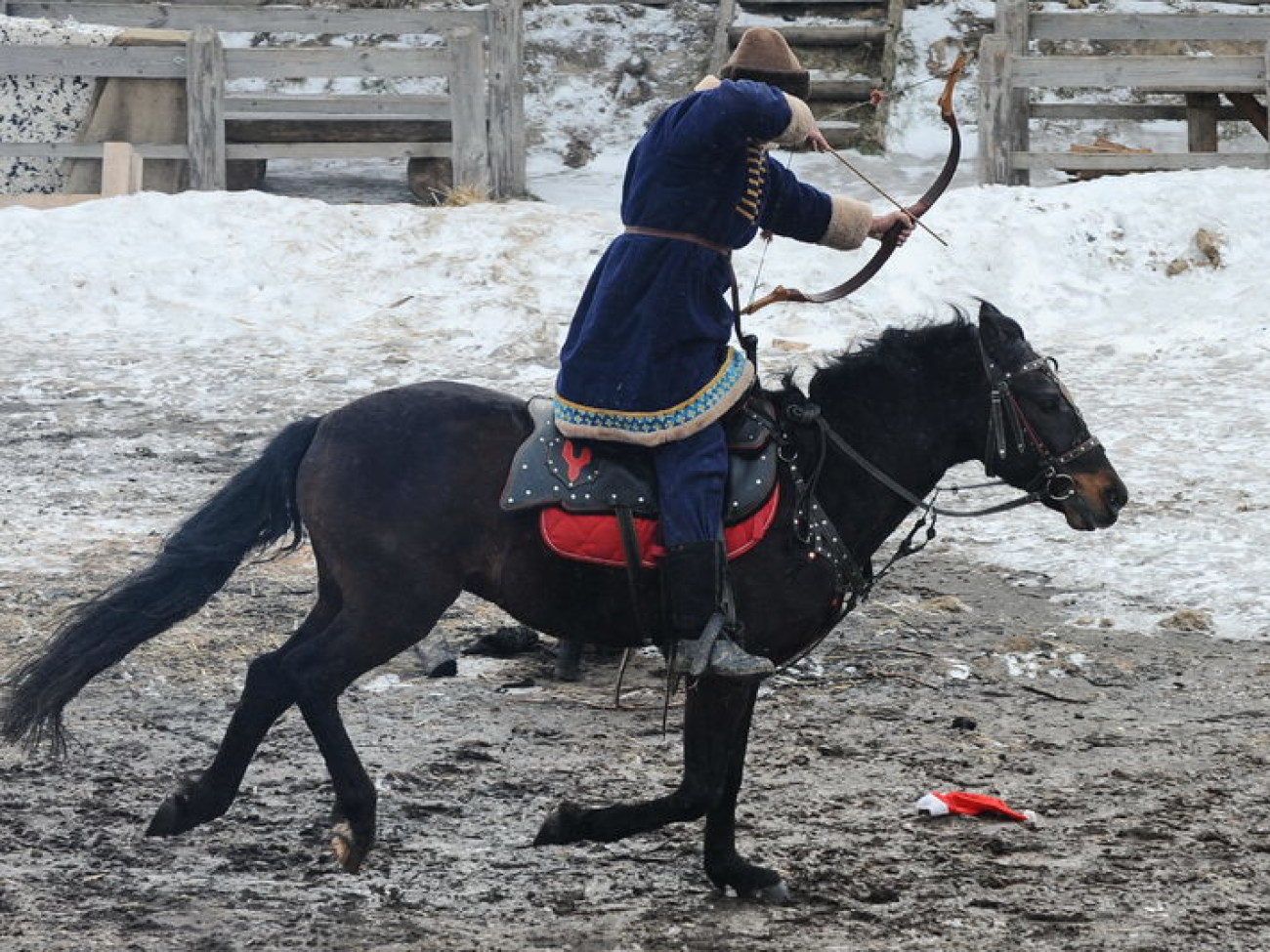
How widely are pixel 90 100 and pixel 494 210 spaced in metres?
4.29

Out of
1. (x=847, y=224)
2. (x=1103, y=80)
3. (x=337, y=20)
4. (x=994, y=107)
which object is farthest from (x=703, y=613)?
(x=337, y=20)

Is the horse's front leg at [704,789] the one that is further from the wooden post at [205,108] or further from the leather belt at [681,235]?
the wooden post at [205,108]

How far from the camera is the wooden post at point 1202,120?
1579 cm

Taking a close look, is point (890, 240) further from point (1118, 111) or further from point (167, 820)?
point (1118, 111)

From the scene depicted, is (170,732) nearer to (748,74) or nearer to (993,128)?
(748,74)

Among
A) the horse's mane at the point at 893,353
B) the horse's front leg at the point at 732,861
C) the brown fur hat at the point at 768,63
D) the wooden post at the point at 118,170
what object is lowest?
the horse's front leg at the point at 732,861

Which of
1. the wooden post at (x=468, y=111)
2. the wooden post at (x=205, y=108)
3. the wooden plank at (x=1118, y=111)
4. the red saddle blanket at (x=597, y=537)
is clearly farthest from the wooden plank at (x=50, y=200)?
the red saddle blanket at (x=597, y=537)

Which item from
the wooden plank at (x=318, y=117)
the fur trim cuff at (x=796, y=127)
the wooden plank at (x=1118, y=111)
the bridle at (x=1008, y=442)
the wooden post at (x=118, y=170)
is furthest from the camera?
the wooden plank at (x=1118, y=111)

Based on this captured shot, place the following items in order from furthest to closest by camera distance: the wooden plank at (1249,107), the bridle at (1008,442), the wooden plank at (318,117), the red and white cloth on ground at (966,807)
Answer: the wooden plank at (318,117) < the wooden plank at (1249,107) < the red and white cloth on ground at (966,807) < the bridle at (1008,442)

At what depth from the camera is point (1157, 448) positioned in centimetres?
1049

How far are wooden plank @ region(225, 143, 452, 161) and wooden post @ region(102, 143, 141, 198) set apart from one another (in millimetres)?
826

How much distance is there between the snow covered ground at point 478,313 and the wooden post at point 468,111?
4.34ft

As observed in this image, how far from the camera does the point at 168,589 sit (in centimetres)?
530

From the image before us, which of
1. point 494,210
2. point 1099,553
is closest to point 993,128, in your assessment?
point 494,210
